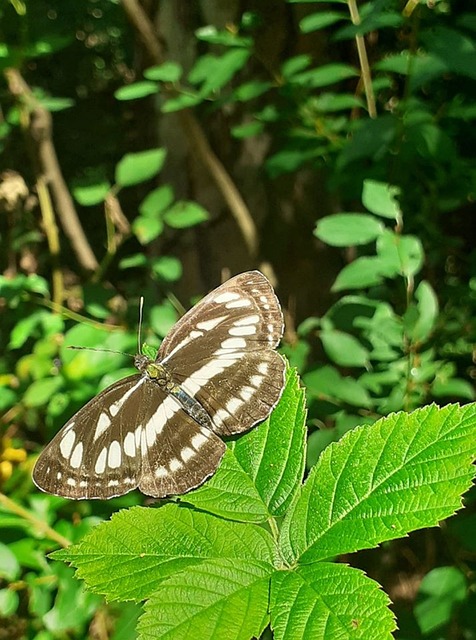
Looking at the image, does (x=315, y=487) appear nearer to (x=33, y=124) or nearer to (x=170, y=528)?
(x=170, y=528)

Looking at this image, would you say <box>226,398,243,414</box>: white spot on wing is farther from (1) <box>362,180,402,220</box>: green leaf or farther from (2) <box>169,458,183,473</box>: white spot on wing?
(1) <box>362,180,402,220</box>: green leaf

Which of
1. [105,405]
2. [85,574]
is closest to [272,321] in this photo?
[105,405]

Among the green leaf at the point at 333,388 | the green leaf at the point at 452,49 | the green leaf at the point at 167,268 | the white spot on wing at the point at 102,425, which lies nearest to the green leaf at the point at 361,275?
the green leaf at the point at 333,388

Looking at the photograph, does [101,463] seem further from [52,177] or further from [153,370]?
[52,177]

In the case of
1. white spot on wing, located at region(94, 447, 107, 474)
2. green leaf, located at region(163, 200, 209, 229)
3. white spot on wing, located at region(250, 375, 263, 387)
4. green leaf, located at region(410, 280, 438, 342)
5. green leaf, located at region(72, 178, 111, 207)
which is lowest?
green leaf, located at region(410, 280, 438, 342)

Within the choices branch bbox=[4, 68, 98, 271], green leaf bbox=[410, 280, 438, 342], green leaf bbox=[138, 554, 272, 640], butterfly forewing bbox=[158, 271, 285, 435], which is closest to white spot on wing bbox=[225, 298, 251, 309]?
butterfly forewing bbox=[158, 271, 285, 435]

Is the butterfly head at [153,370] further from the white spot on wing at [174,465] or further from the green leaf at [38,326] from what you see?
the green leaf at [38,326]

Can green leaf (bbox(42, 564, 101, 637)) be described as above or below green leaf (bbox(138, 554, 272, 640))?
below
